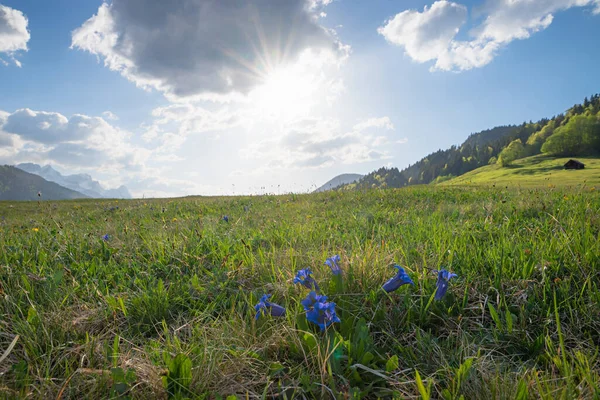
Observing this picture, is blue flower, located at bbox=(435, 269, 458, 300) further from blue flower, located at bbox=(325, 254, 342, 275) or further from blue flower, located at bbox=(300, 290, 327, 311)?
blue flower, located at bbox=(300, 290, 327, 311)

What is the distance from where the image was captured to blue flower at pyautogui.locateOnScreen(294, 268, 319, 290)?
229 centimetres

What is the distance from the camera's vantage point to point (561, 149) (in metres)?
106

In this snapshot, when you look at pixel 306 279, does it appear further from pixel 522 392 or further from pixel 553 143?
pixel 553 143

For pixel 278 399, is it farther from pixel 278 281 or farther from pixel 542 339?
pixel 542 339

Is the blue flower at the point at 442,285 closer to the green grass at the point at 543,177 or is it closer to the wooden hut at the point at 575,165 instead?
the green grass at the point at 543,177

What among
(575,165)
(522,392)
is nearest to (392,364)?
(522,392)

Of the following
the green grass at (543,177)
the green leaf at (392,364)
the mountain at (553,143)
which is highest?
the mountain at (553,143)

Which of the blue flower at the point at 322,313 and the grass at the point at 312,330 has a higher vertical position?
the blue flower at the point at 322,313

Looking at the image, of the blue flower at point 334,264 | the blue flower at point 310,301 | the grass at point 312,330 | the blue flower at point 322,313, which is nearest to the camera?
the grass at point 312,330

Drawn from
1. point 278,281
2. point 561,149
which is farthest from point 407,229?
point 561,149

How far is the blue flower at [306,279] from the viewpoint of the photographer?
2285 mm

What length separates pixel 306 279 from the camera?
235 cm

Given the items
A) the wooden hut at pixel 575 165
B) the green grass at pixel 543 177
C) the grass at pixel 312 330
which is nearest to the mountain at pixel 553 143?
the green grass at pixel 543 177

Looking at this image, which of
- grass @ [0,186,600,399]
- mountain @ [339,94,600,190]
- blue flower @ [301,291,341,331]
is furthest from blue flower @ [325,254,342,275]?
mountain @ [339,94,600,190]
